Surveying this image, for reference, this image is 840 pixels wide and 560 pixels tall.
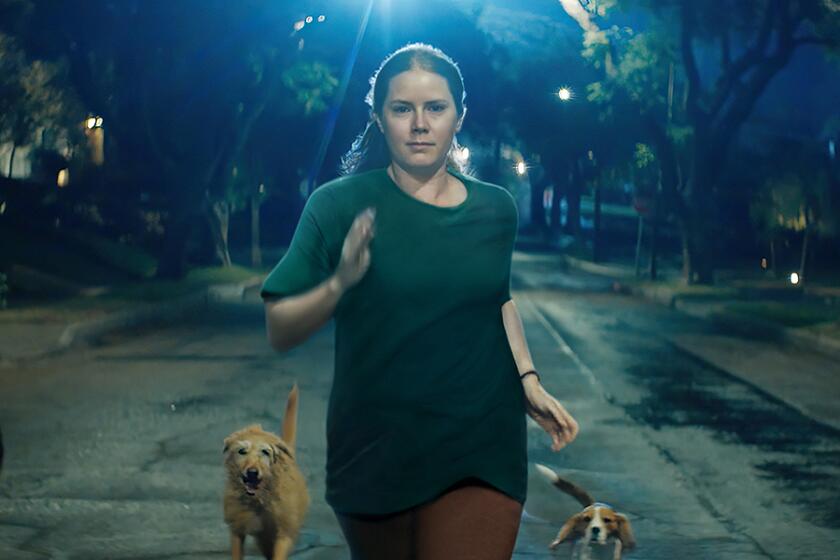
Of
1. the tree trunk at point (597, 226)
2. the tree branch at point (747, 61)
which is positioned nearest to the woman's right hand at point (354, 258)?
the tree branch at point (747, 61)

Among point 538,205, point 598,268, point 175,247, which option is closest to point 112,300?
point 175,247

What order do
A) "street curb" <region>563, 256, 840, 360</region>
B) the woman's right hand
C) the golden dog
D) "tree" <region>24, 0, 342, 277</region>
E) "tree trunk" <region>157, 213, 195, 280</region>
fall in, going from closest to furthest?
1. the woman's right hand
2. the golden dog
3. "street curb" <region>563, 256, 840, 360</region>
4. "tree" <region>24, 0, 342, 277</region>
5. "tree trunk" <region>157, 213, 195, 280</region>

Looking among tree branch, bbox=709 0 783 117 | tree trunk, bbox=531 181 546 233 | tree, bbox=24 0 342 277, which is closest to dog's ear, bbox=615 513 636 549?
tree, bbox=24 0 342 277

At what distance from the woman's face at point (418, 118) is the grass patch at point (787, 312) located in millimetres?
19033

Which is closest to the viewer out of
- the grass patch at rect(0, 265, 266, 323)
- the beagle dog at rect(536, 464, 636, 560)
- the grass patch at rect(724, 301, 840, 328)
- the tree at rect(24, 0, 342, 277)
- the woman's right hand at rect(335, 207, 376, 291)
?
the woman's right hand at rect(335, 207, 376, 291)

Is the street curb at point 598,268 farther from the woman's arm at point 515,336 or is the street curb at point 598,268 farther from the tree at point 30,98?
the woman's arm at point 515,336

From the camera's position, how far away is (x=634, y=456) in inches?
393

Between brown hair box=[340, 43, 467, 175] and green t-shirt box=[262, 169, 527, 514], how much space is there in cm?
15

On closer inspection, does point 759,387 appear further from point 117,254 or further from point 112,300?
point 117,254

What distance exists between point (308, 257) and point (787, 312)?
21733mm

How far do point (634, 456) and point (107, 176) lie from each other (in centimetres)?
3514

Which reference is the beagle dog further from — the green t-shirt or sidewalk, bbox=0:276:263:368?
sidewalk, bbox=0:276:263:368

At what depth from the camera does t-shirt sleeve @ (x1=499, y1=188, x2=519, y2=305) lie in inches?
121

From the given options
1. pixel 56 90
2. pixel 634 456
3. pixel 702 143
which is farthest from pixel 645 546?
pixel 56 90
